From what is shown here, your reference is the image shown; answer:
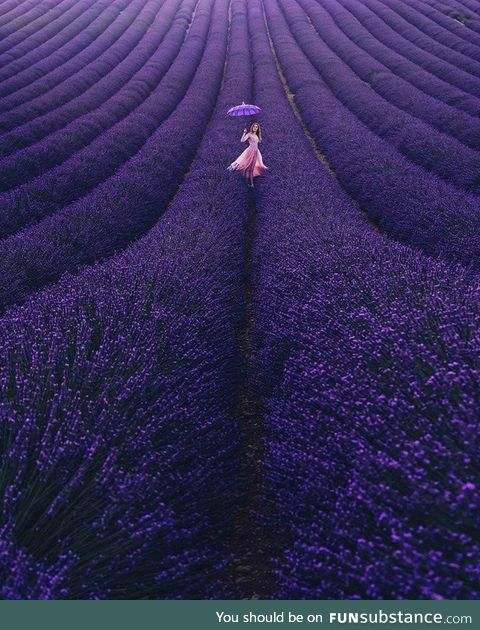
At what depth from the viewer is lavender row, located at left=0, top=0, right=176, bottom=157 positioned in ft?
29.5

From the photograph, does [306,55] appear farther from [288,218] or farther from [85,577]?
[85,577]

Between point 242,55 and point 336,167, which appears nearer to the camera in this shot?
point 336,167

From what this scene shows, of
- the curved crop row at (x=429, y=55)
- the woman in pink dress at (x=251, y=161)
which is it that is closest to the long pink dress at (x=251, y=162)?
the woman in pink dress at (x=251, y=161)

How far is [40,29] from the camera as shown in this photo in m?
18.1

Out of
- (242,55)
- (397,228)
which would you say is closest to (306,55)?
(242,55)

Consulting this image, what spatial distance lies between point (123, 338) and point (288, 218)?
2.80 m

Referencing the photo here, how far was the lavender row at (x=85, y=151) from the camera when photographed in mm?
6160

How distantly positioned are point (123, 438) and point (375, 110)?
9648mm

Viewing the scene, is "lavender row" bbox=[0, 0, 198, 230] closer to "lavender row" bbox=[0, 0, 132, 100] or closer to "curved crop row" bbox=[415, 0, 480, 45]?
"lavender row" bbox=[0, 0, 132, 100]

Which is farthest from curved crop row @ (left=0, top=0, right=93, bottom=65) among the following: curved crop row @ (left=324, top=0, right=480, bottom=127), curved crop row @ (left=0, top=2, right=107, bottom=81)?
Result: curved crop row @ (left=324, top=0, right=480, bottom=127)

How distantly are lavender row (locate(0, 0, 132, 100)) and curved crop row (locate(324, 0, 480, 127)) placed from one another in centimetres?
816

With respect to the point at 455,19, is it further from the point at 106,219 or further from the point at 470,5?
the point at 106,219

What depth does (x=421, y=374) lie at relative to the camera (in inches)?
75.2

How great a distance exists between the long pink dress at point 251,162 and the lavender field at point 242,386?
0.26 m
